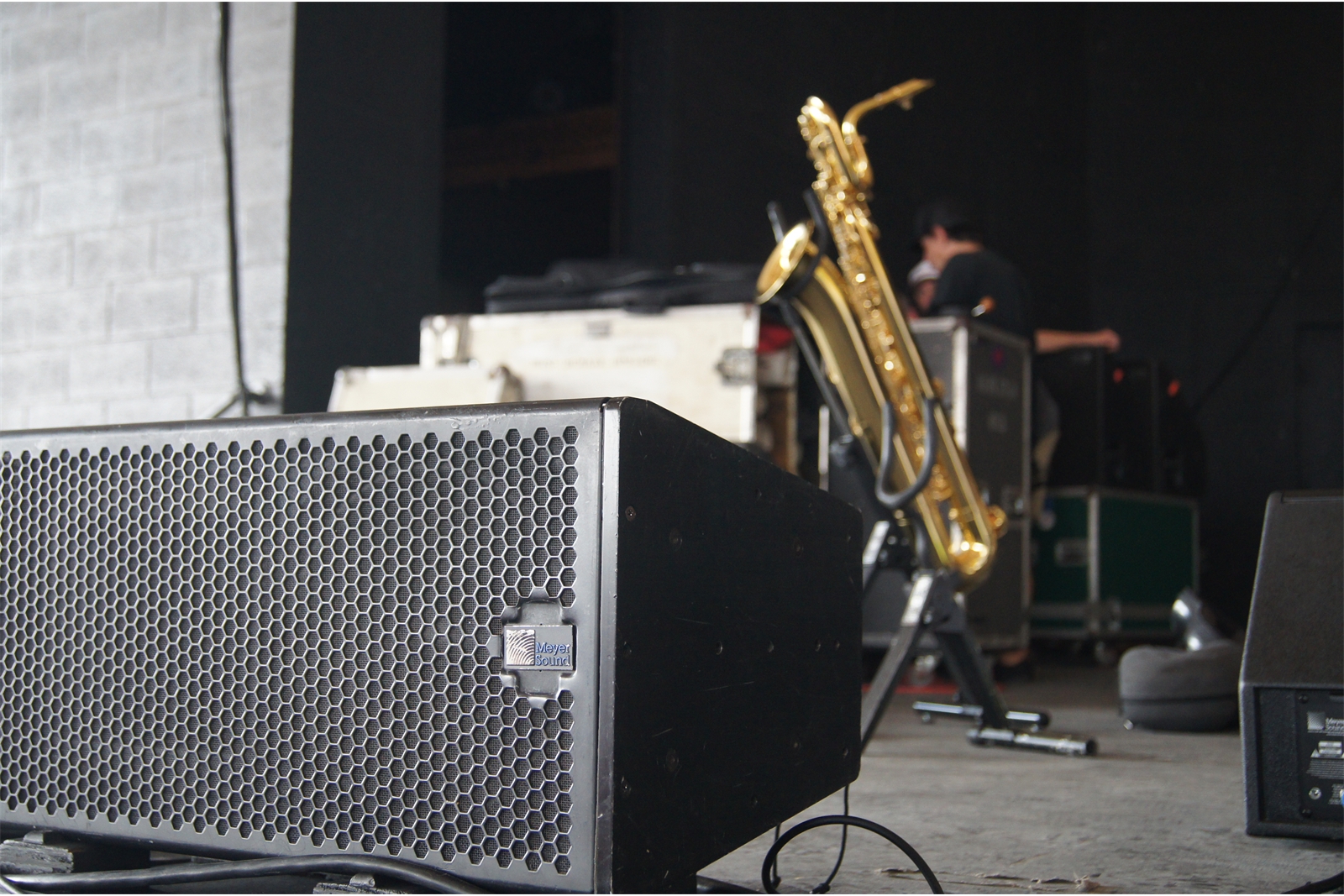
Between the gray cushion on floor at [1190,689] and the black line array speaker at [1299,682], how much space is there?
134cm

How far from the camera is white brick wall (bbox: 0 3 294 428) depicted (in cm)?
316

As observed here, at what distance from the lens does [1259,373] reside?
276 inches

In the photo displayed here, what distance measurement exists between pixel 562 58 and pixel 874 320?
4612 mm

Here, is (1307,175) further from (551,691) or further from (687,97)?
(551,691)

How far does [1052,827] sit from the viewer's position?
1562mm

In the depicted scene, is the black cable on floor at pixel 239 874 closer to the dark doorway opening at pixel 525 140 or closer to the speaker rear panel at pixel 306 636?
the speaker rear panel at pixel 306 636

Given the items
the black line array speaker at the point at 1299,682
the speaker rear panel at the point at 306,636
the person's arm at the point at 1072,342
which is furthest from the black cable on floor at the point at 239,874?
the person's arm at the point at 1072,342

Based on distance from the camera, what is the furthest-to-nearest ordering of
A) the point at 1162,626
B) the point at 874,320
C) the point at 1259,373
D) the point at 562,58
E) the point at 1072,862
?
the point at 1259,373 < the point at 562,58 < the point at 1162,626 < the point at 874,320 < the point at 1072,862

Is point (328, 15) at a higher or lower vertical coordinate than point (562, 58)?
lower

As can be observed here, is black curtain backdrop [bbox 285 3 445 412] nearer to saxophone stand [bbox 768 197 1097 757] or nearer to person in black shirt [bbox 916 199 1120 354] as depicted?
saxophone stand [bbox 768 197 1097 757]

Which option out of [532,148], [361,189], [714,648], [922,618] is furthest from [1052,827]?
[532,148]

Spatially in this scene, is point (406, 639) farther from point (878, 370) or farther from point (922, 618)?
point (878, 370)

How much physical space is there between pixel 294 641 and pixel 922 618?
5.01 ft

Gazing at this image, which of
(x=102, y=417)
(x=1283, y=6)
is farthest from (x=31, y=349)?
(x=1283, y=6)
